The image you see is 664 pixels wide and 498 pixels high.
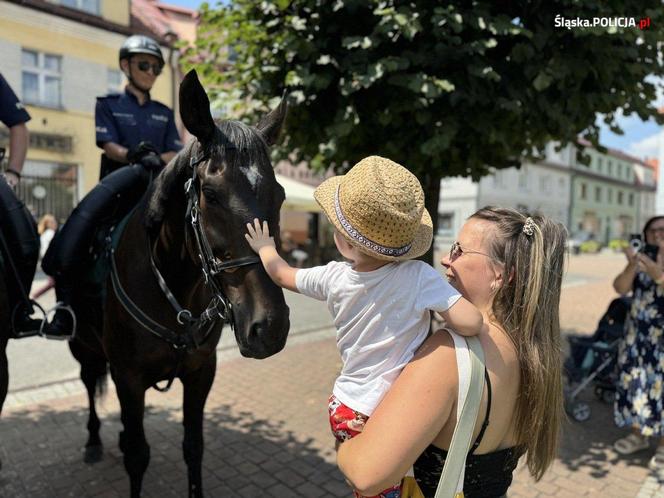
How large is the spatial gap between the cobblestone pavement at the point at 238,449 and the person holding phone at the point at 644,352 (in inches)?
11.5

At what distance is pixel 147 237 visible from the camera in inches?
96.0

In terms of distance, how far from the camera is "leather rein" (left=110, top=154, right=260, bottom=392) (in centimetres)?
186

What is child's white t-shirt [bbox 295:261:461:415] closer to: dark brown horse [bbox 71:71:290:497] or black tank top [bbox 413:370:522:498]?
black tank top [bbox 413:370:522:498]

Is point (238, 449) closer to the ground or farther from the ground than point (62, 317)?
closer to the ground

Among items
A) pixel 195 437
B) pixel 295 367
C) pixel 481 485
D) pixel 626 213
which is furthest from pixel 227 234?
pixel 626 213

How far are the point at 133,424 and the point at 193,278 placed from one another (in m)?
0.94

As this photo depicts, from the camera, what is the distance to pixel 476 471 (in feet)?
4.45

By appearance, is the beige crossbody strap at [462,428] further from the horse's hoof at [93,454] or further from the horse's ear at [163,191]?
the horse's hoof at [93,454]

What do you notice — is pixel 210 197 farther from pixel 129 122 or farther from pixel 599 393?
pixel 599 393

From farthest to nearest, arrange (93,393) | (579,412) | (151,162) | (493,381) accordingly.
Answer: (579,412)
(93,393)
(151,162)
(493,381)

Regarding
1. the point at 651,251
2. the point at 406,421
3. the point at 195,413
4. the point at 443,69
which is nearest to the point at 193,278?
the point at 195,413

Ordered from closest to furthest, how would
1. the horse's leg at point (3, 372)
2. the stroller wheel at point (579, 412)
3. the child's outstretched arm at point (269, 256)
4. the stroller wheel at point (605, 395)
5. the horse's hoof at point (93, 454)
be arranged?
the child's outstretched arm at point (269, 256) < the horse's leg at point (3, 372) < the horse's hoof at point (93, 454) < the stroller wheel at point (579, 412) < the stroller wheel at point (605, 395)

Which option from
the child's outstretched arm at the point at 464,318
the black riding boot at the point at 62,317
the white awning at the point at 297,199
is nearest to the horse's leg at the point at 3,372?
the black riding boot at the point at 62,317

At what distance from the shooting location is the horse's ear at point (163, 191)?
7.10 feet
